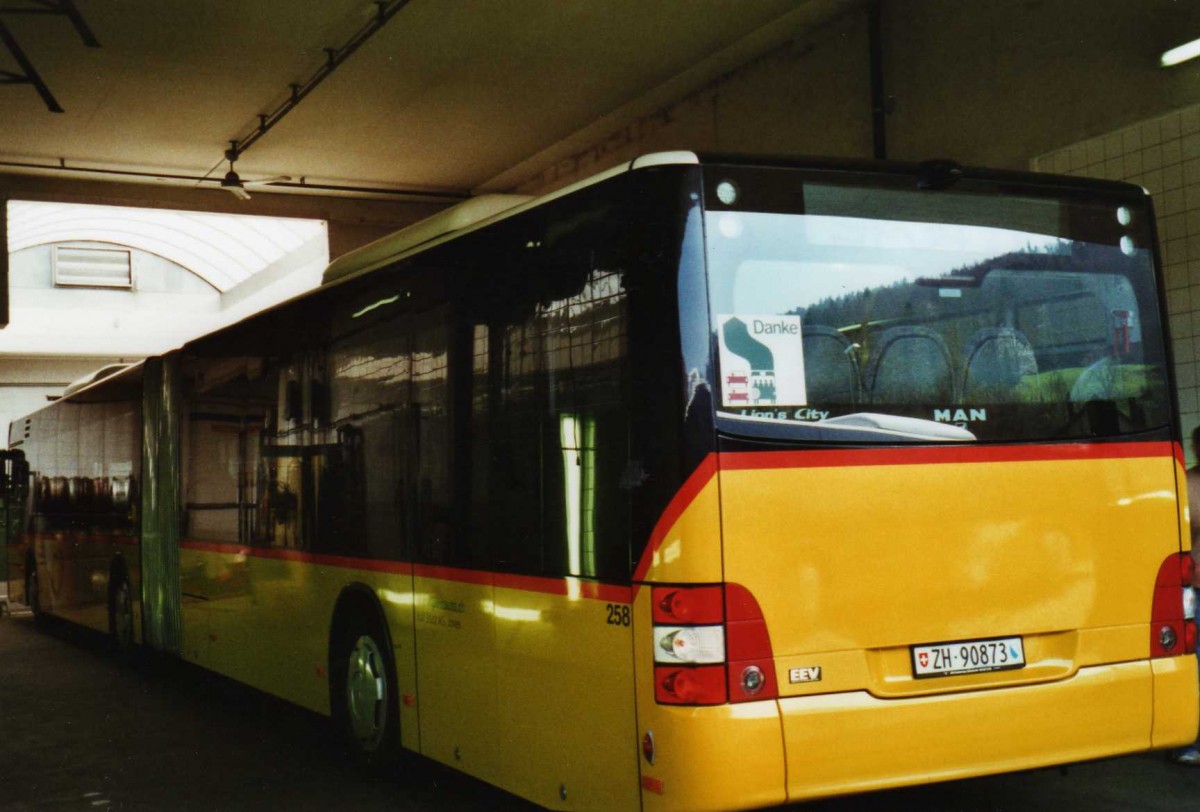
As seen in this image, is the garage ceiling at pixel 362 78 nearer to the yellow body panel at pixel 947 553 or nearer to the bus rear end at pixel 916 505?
the bus rear end at pixel 916 505

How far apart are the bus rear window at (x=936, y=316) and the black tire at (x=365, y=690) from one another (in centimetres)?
329

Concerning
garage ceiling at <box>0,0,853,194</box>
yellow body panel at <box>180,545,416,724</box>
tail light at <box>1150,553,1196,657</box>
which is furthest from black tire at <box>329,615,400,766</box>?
garage ceiling at <box>0,0,853,194</box>

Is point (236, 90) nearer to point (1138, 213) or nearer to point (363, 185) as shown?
point (363, 185)

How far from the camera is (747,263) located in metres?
5.34

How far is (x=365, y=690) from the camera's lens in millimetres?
8008

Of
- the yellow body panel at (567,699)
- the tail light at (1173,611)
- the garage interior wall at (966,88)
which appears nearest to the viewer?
the yellow body panel at (567,699)

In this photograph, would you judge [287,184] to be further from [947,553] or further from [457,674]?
[947,553]

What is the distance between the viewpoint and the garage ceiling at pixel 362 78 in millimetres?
13133

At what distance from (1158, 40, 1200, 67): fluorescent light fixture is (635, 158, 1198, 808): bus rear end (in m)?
3.71

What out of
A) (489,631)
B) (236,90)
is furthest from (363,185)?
(489,631)

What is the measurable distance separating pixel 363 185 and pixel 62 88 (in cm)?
570

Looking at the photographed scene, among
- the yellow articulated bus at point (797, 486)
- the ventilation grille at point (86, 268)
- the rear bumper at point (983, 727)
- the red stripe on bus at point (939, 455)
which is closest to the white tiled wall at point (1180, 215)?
the yellow articulated bus at point (797, 486)

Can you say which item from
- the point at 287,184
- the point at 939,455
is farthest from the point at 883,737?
the point at 287,184

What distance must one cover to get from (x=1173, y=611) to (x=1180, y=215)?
13.8 ft
